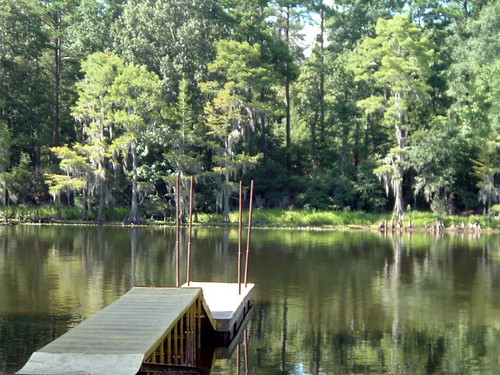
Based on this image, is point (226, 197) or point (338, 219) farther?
point (226, 197)

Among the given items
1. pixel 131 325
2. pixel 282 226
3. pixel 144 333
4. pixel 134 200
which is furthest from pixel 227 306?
pixel 134 200

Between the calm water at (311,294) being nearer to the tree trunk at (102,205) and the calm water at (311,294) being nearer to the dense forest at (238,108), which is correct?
the tree trunk at (102,205)

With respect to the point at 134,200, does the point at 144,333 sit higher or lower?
lower

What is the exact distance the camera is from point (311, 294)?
19797 mm

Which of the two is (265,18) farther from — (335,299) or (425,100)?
(335,299)

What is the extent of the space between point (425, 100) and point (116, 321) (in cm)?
3800

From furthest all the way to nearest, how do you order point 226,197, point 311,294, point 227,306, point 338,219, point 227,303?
1. point 226,197
2. point 338,219
3. point 311,294
4. point 227,303
5. point 227,306

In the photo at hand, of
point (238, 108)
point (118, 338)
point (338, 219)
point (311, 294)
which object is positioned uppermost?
point (238, 108)

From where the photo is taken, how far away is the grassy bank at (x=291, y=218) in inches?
1719

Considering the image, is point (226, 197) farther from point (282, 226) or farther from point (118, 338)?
point (118, 338)

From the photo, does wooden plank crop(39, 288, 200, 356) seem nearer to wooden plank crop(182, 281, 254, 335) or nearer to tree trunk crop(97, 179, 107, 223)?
wooden plank crop(182, 281, 254, 335)

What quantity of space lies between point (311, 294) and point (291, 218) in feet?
82.9

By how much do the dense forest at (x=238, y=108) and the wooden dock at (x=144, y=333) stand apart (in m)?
29.6

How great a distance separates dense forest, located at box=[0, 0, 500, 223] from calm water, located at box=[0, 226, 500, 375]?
10.3 m
